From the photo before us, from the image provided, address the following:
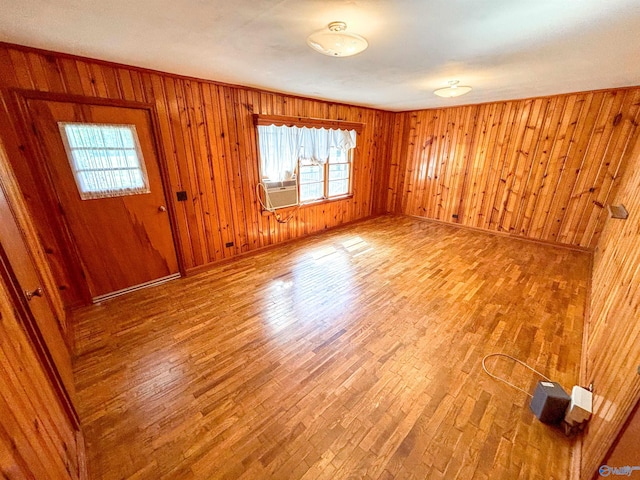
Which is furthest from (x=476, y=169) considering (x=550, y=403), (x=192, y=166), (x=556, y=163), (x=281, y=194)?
(x=192, y=166)

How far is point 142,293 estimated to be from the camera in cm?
290

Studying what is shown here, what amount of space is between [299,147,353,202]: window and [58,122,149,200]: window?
236 cm

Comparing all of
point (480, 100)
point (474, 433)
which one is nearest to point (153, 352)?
point (474, 433)

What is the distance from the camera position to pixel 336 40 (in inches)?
61.9

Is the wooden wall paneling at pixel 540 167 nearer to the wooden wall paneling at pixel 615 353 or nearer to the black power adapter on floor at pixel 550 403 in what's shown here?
the wooden wall paneling at pixel 615 353

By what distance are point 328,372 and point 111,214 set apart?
2.75 meters

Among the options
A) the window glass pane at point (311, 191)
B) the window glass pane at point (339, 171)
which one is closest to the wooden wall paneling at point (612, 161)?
the window glass pane at point (339, 171)

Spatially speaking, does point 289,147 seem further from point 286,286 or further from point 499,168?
point 499,168

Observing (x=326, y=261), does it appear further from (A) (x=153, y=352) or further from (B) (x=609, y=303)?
(B) (x=609, y=303)

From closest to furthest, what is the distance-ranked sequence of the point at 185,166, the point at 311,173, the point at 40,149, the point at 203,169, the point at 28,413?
the point at 28,413 < the point at 40,149 < the point at 185,166 < the point at 203,169 < the point at 311,173

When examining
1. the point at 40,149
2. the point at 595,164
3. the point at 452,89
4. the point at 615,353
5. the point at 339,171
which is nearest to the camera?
the point at 615,353

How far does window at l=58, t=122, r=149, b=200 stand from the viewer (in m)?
2.36

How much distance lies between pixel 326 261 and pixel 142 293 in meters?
2.37

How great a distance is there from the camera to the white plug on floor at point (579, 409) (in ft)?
4.76
